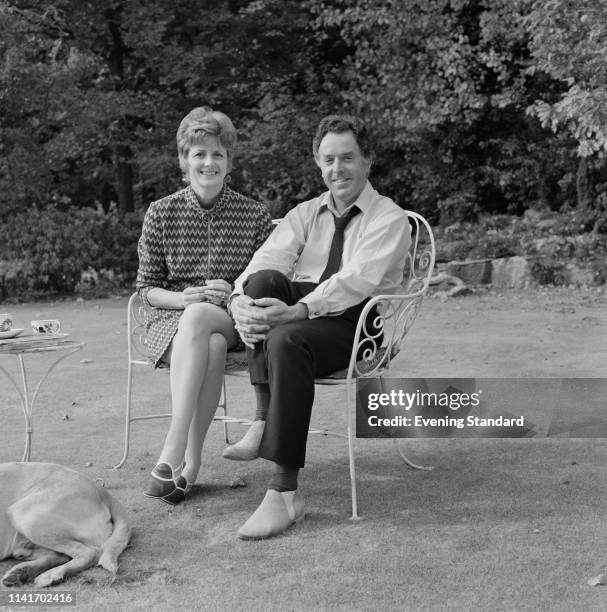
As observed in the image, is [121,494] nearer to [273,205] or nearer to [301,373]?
[301,373]

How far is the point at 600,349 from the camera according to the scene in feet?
21.0

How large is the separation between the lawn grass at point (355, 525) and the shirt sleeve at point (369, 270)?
0.72 metres

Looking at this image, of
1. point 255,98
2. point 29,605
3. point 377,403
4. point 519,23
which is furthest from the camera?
point 255,98

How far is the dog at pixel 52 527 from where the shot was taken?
2.58 meters

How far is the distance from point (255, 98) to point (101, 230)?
13.0ft

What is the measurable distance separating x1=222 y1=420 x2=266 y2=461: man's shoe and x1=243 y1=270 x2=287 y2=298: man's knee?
598mm

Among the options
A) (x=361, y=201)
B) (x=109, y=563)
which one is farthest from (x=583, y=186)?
(x=109, y=563)

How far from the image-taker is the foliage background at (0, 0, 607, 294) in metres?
11.4

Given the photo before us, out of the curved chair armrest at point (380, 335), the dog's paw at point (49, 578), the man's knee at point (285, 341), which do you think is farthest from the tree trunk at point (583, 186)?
the dog's paw at point (49, 578)

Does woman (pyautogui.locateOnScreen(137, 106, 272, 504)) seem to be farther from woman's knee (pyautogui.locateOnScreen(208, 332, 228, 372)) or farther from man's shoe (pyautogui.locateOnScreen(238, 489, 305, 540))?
man's shoe (pyautogui.locateOnScreen(238, 489, 305, 540))

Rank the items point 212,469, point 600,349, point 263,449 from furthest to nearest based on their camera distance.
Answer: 1. point 600,349
2. point 212,469
3. point 263,449

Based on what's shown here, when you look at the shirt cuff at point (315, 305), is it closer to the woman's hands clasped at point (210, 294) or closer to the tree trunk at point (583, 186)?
the woman's hands clasped at point (210, 294)

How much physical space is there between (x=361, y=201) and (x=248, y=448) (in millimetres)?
1070

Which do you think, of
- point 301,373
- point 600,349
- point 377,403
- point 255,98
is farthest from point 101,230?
point 301,373
